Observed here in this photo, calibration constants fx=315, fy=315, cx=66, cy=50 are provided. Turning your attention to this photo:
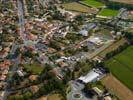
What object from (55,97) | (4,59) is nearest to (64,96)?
(55,97)

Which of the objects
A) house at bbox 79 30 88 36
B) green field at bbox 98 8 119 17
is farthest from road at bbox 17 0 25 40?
green field at bbox 98 8 119 17

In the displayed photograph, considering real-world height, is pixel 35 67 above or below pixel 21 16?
below

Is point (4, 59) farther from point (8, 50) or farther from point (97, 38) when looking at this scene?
point (97, 38)

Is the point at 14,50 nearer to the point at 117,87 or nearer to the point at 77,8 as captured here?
the point at 117,87

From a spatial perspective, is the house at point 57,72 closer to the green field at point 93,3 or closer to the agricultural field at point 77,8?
the agricultural field at point 77,8

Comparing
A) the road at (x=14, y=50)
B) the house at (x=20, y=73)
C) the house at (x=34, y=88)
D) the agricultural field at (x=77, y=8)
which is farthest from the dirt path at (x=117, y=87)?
the agricultural field at (x=77, y=8)

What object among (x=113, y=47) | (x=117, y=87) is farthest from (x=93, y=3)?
(x=117, y=87)

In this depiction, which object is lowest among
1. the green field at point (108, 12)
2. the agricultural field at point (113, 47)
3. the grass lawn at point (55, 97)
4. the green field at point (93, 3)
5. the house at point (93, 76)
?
the grass lawn at point (55, 97)
